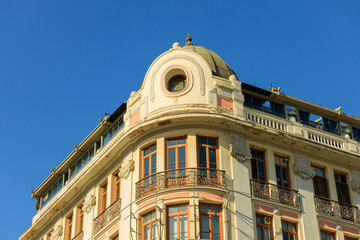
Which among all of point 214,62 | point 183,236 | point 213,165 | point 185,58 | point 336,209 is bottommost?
point 183,236

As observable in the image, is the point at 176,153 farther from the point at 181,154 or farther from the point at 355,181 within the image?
the point at 355,181

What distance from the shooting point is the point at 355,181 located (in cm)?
Result: 3734

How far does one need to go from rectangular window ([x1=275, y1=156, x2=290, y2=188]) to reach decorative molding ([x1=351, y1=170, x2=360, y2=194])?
12.6 ft

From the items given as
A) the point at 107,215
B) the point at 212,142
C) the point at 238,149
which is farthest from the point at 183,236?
the point at 107,215

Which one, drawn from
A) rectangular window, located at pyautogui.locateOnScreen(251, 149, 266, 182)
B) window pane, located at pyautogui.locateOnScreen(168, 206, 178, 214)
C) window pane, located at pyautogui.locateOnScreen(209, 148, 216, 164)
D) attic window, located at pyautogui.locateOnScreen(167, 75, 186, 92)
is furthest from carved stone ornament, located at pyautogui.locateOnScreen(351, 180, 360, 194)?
window pane, located at pyautogui.locateOnScreen(168, 206, 178, 214)

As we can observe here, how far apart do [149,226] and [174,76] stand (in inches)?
305

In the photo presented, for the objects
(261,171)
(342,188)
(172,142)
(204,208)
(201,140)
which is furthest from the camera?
(342,188)

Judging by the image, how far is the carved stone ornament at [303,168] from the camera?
117 ft

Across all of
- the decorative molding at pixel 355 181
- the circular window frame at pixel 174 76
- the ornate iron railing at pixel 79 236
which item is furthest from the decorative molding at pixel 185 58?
the decorative molding at pixel 355 181

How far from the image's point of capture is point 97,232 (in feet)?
120

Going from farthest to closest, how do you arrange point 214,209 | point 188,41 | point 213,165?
point 188,41
point 213,165
point 214,209

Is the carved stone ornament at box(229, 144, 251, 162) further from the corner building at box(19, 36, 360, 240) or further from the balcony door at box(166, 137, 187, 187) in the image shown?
the balcony door at box(166, 137, 187, 187)

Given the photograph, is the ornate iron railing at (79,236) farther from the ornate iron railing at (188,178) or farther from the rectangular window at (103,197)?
the ornate iron railing at (188,178)

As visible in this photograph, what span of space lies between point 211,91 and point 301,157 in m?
5.51
